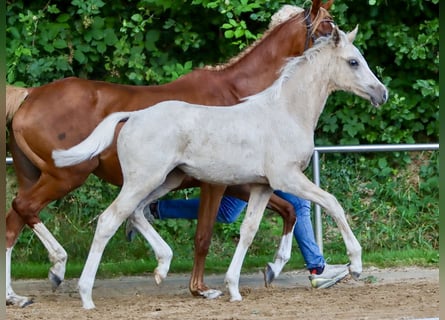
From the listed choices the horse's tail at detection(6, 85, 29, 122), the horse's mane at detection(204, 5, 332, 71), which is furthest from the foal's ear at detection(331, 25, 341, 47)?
the horse's tail at detection(6, 85, 29, 122)

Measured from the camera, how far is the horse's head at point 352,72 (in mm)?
6168

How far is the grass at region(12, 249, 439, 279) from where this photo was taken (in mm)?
7855

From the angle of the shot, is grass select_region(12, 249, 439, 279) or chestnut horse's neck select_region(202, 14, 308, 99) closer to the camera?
chestnut horse's neck select_region(202, 14, 308, 99)

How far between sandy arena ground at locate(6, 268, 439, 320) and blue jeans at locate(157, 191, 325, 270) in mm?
277

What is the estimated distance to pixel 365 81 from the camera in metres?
6.17

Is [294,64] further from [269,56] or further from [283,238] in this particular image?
[283,238]

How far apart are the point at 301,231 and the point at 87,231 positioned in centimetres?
269

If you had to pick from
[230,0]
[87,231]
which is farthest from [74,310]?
[230,0]

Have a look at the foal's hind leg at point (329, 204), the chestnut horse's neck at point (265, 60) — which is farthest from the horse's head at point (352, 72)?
the foal's hind leg at point (329, 204)

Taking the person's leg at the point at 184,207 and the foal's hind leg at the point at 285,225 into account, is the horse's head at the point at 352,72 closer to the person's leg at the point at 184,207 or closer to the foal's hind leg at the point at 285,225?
the foal's hind leg at the point at 285,225

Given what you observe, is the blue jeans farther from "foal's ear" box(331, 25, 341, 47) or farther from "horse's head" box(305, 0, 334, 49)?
"foal's ear" box(331, 25, 341, 47)

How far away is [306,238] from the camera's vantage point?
7035 millimetres

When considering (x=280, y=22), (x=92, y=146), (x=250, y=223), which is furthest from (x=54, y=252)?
(x=280, y=22)

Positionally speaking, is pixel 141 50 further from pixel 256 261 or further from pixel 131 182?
pixel 131 182
